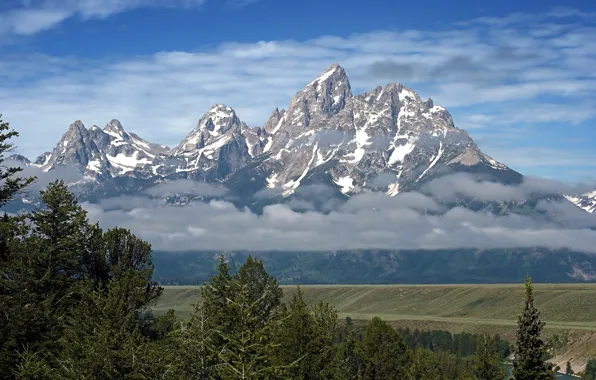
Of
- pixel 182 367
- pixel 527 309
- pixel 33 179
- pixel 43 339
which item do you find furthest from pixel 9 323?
→ pixel 527 309

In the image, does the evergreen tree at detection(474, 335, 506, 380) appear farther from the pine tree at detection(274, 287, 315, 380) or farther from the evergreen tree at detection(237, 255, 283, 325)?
the pine tree at detection(274, 287, 315, 380)

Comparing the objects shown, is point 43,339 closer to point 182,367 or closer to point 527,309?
point 182,367

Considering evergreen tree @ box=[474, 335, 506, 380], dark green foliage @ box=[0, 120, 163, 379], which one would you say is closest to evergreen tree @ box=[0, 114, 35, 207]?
dark green foliage @ box=[0, 120, 163, 379]

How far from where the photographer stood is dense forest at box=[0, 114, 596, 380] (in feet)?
123

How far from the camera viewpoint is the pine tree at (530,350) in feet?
170

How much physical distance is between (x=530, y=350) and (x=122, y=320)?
2949cm

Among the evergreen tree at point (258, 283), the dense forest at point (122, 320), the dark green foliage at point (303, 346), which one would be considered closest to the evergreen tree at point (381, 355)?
the dense forest at point (122, 320)

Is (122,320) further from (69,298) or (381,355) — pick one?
(381,355)

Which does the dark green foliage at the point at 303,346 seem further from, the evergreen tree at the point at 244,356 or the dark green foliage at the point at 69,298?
the evergreen tree at the point at 244,356

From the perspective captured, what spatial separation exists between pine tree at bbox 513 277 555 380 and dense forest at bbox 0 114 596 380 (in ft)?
0.24

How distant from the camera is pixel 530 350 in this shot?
171ft

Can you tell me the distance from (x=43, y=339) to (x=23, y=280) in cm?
495

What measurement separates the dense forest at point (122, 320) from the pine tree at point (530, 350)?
0.24ft

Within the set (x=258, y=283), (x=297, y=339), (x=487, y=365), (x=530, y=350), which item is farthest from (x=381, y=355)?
(x=530, y=350)
